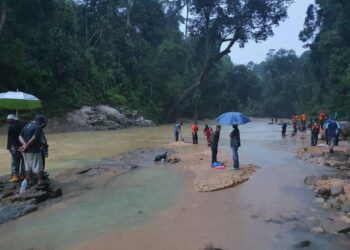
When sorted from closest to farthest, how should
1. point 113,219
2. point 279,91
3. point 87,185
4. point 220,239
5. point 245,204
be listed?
point 220,239 < point 113,219 < point 245,204 < point 87,185 < point 279,91

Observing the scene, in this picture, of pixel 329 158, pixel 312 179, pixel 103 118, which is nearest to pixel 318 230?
pixel 312 179

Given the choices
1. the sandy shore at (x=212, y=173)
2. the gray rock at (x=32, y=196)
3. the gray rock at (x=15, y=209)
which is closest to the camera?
the gray rock at (x=15, y=209)

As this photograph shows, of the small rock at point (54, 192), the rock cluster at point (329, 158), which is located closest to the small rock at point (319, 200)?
the rock cluster at point (329, 158)

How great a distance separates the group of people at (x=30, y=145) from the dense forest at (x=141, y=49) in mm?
21587

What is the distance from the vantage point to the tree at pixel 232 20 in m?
47.4

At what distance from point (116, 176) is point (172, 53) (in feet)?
126

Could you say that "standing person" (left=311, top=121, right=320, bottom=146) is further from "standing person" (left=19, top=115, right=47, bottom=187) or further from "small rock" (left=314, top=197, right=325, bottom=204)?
"standing person" (left=19, top=115, right=47, bottom=187)

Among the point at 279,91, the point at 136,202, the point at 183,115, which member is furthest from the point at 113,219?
the point at 279,91

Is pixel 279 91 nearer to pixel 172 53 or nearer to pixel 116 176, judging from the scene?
pixel 172 53

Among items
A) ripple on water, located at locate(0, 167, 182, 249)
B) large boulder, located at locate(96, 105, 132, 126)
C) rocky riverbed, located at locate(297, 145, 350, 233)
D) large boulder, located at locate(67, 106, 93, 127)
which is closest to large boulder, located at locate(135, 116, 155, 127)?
large boulder, located at locate(96, 105, 132, 126)

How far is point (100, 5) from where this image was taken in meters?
45.0

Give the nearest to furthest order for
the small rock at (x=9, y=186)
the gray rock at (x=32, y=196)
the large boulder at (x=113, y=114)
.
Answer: the gray rock at (x=32, y=196)
the small rock at (x=9, y=186)
the large boulder at (x=113, y=114)

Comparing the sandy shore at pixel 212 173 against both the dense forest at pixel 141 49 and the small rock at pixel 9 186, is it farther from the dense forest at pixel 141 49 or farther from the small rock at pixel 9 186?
the dense forest at pixel 141 49

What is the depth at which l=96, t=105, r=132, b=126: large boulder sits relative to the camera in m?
37.3
